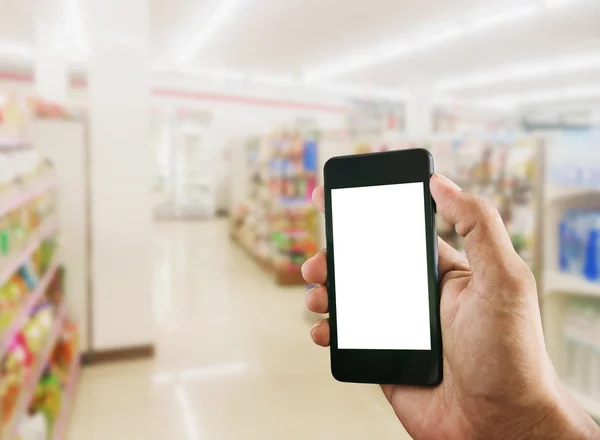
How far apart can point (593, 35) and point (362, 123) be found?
219 inches

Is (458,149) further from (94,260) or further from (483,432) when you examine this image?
(483,432)

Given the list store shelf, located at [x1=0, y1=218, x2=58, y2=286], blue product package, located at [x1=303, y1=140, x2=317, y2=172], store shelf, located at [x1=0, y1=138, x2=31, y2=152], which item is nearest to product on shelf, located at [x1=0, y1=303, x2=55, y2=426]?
store shelf, located at [x1=0, y1=218, x2=58, y2=286]

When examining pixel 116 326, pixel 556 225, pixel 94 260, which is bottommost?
pixel 116 326

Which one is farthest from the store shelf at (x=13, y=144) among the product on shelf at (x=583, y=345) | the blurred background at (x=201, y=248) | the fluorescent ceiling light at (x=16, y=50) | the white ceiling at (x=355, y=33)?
the fluorescent ceiling light at (x=16, y=50)

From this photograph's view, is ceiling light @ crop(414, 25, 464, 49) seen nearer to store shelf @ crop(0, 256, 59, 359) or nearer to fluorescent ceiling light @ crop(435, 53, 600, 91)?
fluorescent ceiling light @ crop(435, 53, 600, 91)

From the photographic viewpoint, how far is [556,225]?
9.04ft

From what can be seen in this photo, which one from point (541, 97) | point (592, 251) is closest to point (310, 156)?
point (592, 251)

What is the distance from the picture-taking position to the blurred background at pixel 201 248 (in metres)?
2.63

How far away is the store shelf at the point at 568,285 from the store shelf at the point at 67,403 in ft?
8.21

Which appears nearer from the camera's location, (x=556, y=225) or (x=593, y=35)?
(x=556, y=225)

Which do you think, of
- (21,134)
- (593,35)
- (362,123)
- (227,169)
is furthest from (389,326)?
(227,169)

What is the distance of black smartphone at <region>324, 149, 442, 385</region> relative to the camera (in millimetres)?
909

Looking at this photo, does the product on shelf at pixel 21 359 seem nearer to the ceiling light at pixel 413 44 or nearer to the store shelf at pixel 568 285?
the store shelf at pixel 568 285

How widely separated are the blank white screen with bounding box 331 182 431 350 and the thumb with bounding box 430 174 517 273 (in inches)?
2.8
